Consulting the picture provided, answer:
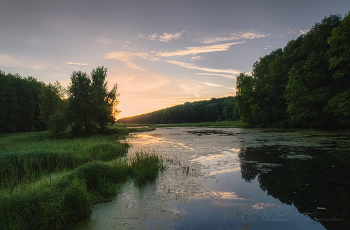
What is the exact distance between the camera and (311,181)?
245 inches

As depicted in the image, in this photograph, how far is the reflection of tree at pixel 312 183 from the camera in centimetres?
418

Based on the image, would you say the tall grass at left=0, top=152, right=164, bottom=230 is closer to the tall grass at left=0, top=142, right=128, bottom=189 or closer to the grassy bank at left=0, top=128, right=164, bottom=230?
the grassy bank at left=0, top=128, right=164, bottom=230

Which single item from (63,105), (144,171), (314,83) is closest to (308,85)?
(314,83)

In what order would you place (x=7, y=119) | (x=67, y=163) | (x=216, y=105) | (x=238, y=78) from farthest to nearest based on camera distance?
(x=216, y=105) < (x=238, y=78) < (x=7, y=119) < (x=67, y=163)

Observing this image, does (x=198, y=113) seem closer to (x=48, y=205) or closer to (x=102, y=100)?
(x=102, y=100)

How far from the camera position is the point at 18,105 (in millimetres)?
34125

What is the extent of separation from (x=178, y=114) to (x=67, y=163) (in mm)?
130140

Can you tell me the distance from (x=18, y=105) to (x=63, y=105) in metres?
11.7

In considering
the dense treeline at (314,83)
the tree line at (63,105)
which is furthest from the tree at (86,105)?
the dense treeline at (314,83)

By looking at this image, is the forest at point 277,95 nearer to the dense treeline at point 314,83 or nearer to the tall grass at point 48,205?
the dense treeline at point 314,83

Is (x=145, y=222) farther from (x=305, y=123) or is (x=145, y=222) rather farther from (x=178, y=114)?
(x=178, y=114)

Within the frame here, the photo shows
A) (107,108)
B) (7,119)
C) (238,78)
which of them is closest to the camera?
(107,108)

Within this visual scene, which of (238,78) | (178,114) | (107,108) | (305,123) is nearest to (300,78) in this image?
(305,123)

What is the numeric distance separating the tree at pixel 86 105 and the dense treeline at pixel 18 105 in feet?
35.2
